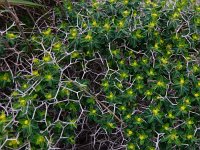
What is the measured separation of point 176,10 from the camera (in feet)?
7.06

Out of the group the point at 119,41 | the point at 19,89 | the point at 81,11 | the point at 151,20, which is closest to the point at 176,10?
the point at 151,20

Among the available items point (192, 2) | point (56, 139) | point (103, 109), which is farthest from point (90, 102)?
point (192, 2)

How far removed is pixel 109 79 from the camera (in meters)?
1.99

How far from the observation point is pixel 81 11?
226cm

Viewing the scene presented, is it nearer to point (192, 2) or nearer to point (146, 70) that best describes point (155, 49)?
point (146, 70)

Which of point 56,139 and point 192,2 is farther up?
point 192,2

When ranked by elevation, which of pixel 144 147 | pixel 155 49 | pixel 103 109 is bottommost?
pixel 144 147

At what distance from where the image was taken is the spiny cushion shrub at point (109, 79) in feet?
6.14

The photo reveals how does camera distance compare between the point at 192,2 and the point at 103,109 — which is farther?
the point at 192,2

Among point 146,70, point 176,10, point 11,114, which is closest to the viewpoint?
point 11,114

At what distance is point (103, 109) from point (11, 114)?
43 cm

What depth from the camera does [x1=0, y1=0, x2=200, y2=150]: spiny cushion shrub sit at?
1.87 m

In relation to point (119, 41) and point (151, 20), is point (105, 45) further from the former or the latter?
point (151, 20)

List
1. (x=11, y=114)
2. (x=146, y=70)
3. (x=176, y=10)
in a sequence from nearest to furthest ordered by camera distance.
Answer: (x=11, y=114), (x=146, y=70), (x=176, y=10)
